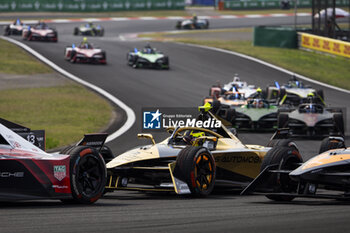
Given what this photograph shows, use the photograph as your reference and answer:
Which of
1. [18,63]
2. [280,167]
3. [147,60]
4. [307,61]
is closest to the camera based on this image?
[280,167]

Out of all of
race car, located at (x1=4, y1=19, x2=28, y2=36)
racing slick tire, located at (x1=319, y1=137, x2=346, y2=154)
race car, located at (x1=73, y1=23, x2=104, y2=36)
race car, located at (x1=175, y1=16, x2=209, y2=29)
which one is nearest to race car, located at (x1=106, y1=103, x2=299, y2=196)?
racing slick tire, located at (x1=319, y1=137, x2=346, y2=154)

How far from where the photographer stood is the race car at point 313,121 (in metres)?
24.8

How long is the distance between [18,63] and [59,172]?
3391 centimetres

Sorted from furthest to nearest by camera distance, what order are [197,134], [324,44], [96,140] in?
[324,44], [197,134], [96,140]

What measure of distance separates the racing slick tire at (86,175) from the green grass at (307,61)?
106 ft

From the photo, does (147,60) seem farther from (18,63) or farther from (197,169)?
(197,169)

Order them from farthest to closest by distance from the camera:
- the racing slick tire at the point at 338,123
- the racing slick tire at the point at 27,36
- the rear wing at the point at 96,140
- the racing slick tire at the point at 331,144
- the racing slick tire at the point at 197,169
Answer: the racing slick tire at the point at 27,36
the racing slick tire at the point at 338,123
the racing slick tire at the point at 331,144
the rear wing at the point at 96,140
the racing slick tire at the point at 197,169

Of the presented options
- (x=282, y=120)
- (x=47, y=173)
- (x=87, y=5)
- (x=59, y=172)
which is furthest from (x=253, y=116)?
(x=87, y=5)

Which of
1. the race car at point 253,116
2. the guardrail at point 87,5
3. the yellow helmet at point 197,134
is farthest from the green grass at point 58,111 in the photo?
the guardrail at point 87,5

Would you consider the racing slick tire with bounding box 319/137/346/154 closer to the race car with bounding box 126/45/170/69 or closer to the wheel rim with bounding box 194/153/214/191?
the wheel rim with bounding box 194/153/214/191

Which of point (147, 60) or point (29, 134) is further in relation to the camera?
point (147, 60)

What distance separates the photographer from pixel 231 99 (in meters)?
29.9

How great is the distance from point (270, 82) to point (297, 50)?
11822 millimetres

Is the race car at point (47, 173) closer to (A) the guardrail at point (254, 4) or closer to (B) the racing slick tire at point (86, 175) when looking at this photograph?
(B) the racing slick tire at point (86, 175)
